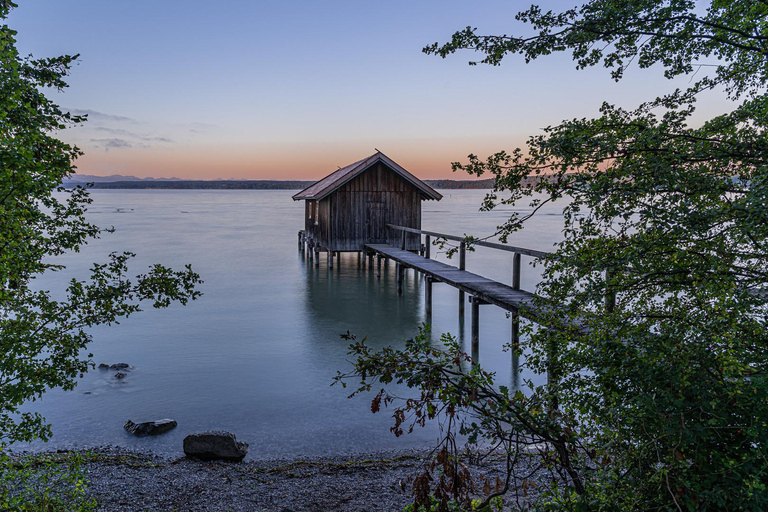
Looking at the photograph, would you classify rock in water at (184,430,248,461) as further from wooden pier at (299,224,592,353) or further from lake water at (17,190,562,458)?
wooden pier at (299,224,592,353)

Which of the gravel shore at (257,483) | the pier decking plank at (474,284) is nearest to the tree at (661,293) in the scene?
the gravel shore at (257,483)

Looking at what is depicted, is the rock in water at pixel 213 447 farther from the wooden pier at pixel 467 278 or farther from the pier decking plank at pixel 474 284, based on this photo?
the pier decking plank at pixel 474 284

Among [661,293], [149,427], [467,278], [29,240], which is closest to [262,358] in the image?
[149,427]

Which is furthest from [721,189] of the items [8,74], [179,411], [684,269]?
[179,411]

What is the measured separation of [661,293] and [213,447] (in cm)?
653

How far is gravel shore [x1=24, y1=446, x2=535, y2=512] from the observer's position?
6145 millimetres

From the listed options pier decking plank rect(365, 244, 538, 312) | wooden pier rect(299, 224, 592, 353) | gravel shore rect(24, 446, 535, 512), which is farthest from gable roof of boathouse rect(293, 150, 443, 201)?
gravel shore rect(24, 446, 535, 512)

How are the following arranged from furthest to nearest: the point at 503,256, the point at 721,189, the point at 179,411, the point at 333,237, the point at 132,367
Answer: the point at 503,256 < the point at 333,237 < the point at 132,367 < the point at 179,411 < the point at 721,189

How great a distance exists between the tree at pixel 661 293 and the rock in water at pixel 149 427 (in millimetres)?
7321

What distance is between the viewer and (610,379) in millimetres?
3322

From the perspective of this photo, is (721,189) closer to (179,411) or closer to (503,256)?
(179,411)

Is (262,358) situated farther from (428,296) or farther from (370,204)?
(370,204)

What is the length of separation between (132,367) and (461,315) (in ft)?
32.3

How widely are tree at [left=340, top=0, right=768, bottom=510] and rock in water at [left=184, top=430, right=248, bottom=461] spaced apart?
17.6 feet
